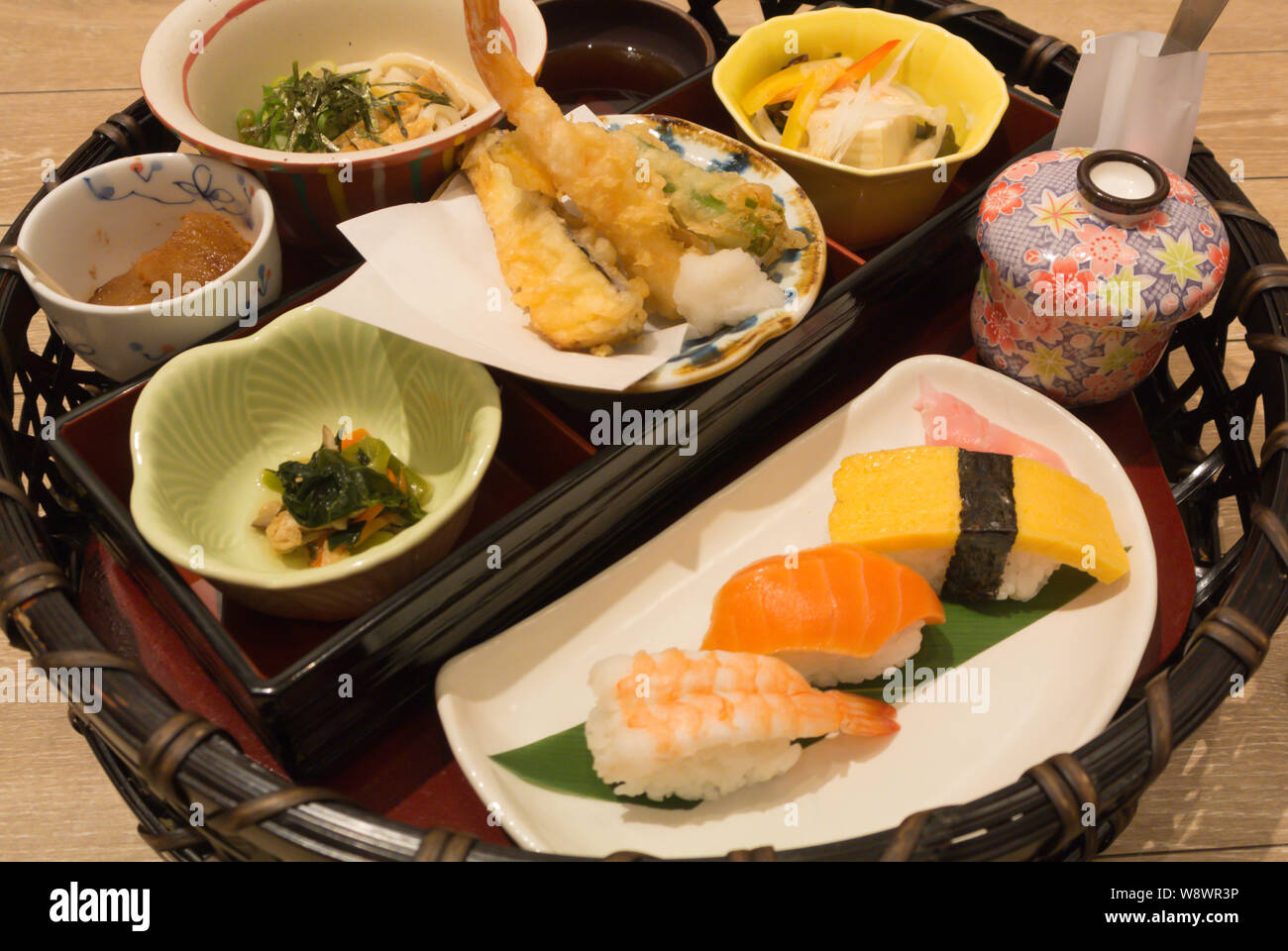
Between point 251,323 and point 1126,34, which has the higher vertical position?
point 1126,34

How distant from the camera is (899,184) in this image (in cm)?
192

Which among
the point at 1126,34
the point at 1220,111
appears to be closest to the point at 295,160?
the point at 1126,34

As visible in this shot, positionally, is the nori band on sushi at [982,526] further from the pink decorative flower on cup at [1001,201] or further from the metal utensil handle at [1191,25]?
the metal utensil handle at [1191,25]

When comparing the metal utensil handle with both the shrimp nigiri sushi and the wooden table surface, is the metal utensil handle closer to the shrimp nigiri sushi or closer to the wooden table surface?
the wooden table surface

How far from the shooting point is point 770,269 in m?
1.79

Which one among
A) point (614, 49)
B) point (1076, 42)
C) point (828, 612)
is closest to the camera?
point (828, 612)

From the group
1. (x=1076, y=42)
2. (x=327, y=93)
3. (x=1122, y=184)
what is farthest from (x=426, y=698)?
(x=1076, y=42)

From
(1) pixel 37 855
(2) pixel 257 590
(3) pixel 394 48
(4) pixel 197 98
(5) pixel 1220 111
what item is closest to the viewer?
(2) pixel 257 590

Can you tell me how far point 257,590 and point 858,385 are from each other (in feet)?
4.00

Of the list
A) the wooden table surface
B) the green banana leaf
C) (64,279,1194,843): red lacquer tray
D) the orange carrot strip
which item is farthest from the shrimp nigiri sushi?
the orange carrot strip

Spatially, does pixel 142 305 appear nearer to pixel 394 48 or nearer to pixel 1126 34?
pixel 394 48

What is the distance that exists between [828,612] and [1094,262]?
785mm

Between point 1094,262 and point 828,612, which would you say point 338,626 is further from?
point 1094,262

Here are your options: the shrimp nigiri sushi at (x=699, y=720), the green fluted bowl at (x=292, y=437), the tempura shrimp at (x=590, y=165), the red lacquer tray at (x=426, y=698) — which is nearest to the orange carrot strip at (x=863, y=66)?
the tempura shrimp at (x=590, y=165)
